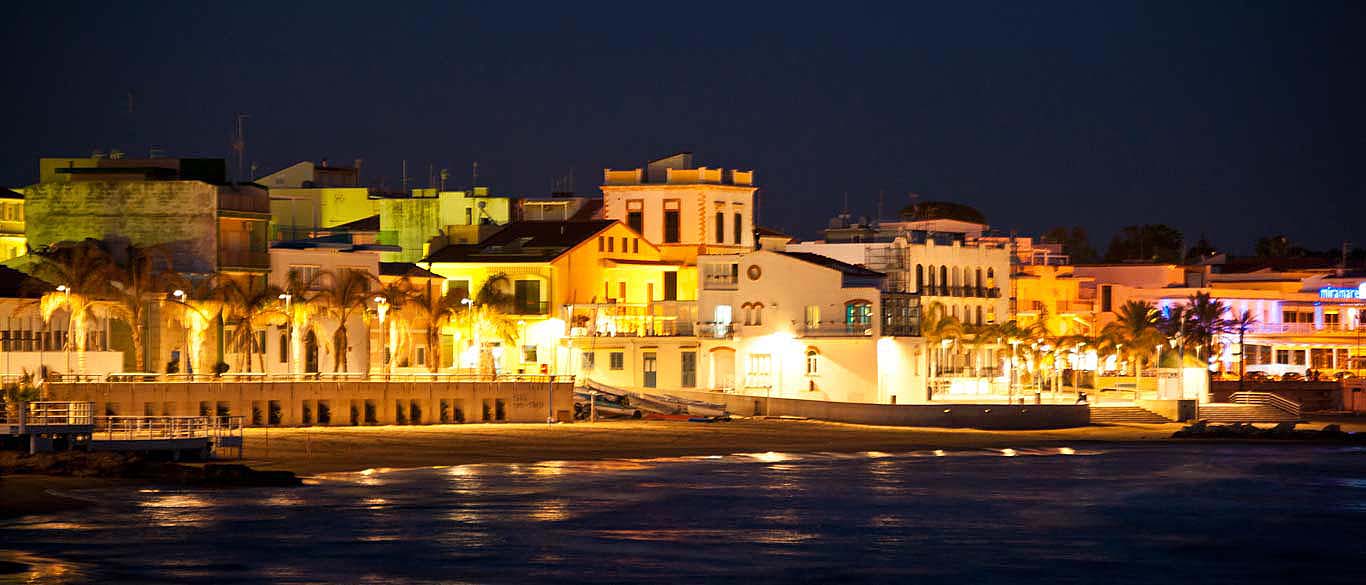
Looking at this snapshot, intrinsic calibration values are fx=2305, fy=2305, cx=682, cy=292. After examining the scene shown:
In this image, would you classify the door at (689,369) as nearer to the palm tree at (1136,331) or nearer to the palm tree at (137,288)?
the palm tree at (1136,331)

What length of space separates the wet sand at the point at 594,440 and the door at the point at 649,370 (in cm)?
1155

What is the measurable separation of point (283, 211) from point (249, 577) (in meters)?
77.5

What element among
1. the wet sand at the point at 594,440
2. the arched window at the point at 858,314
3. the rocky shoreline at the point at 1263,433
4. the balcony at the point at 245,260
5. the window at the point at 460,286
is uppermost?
the balcony at the point at 245,260

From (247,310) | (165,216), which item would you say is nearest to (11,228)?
(165,216)

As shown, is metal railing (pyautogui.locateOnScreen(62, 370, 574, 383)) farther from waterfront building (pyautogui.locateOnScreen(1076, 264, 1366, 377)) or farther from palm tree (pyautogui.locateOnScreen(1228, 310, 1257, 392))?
waterfront building (pyautogui.locateOnScreen(1076, 264, 1366, 377))

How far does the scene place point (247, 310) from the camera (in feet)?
285

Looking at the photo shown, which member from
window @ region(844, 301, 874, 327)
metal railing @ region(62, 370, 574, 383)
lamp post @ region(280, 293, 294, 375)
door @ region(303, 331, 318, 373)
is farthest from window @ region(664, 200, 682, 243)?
lamp post @ region(280, 293, 294, 375)

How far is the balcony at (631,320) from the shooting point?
101375 mm

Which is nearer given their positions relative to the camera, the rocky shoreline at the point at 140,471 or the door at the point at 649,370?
the rocky shoreline at the point at 140,471

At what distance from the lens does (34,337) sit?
265ft

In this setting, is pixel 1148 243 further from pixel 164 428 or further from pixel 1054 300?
pixel 164 428

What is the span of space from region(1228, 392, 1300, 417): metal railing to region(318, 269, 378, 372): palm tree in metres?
39.5

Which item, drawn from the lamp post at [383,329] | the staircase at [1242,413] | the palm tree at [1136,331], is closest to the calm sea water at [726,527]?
the lamp post at [383,329]

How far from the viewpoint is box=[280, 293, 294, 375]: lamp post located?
87188 millimetres
